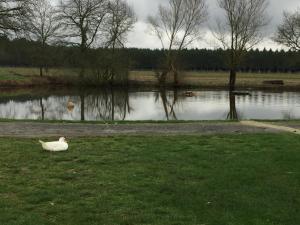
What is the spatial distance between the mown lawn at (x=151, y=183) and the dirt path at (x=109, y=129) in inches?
77.4

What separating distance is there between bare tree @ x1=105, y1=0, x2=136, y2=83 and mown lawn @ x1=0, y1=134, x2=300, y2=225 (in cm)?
4524

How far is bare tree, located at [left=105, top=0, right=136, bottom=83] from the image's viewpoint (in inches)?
2271

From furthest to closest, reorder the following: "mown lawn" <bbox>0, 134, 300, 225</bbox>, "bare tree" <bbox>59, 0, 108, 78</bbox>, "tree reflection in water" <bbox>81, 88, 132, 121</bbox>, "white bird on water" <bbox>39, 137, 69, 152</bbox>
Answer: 1. "bare tree" <bbox>59, 0, 108, 78</bbox>
2. "tree reflection in water" <bbox>81, 88, 132, 121</bbox>
3. "white bird on water" <bbox>39, 137, 69, 152</bbox>
4. "mown lawn" <bbox>0, 134, 300, 225</bbox>

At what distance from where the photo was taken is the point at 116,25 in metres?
58.0

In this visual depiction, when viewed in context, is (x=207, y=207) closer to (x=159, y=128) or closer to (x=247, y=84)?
(x=159, y=128)

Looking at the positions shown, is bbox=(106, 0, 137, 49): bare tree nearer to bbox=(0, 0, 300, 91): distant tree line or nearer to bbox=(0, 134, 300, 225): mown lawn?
bbox=(0, 0, 300, 91): distant tree line

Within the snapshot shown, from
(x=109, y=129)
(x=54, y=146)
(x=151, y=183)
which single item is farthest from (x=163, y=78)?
(x=151, y=183)

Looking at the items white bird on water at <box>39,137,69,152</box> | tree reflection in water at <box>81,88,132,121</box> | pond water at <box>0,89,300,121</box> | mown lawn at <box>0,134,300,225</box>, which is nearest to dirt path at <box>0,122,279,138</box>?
mown lawn at <box>0,134,300,225</box>

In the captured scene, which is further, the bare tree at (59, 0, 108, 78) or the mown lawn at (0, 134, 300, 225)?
the bare tree at (59, 0, 108, 78)

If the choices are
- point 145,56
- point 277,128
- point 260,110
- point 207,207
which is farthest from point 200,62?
point 207,207

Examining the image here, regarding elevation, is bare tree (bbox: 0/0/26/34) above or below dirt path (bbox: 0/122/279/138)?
above

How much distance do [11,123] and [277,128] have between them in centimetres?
978

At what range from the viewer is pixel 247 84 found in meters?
63.0

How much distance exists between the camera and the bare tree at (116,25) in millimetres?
57688
